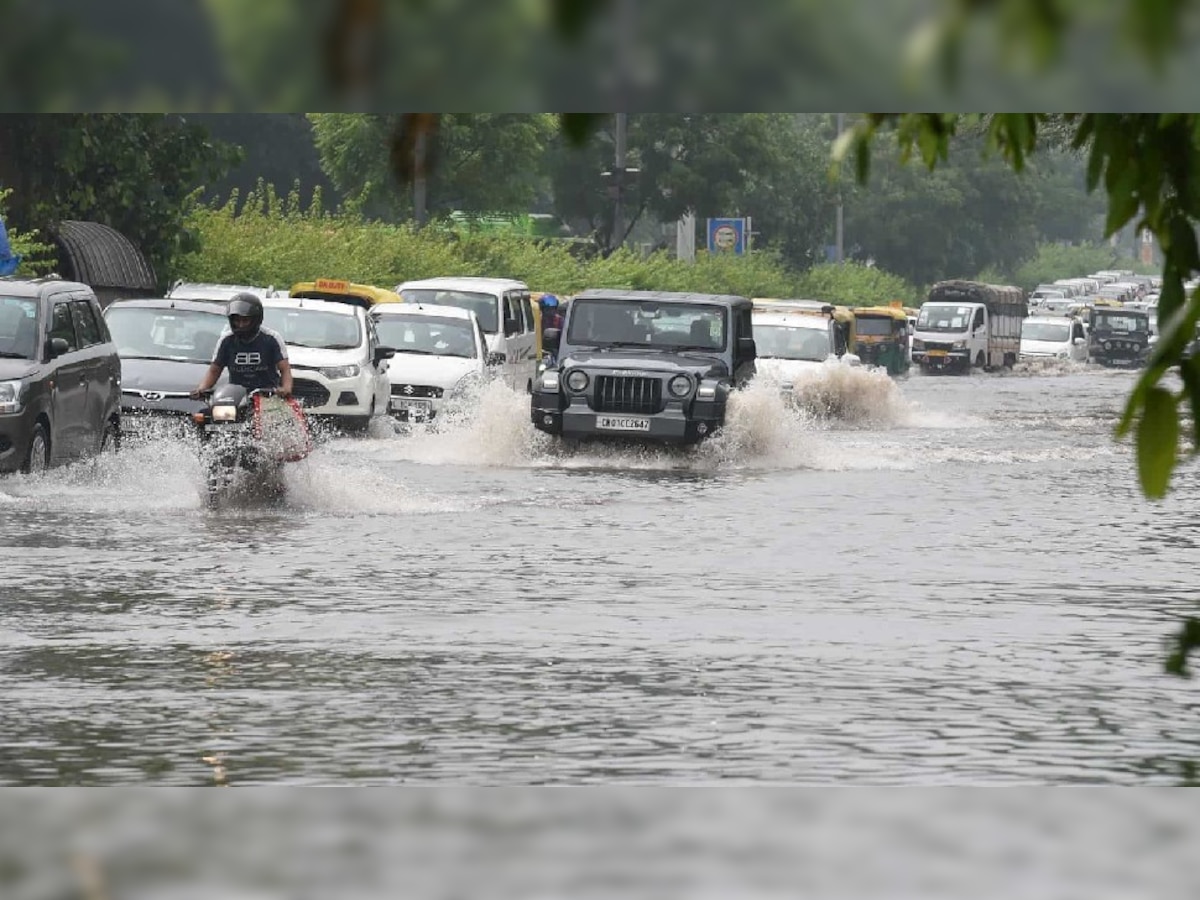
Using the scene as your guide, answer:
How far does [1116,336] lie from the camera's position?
8906cm

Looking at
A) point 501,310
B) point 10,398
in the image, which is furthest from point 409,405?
point 10,398

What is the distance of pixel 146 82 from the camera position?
12.9ft

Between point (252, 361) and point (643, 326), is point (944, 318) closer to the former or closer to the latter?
point (643, 326)

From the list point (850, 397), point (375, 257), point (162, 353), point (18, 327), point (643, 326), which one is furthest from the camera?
point (375, 257)

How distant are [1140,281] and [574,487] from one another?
493 ft

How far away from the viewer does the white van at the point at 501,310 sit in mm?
37844

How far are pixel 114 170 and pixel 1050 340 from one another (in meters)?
46.6

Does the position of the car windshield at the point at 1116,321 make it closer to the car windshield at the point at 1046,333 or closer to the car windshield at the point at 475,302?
the car windshield at the point at 1046,333

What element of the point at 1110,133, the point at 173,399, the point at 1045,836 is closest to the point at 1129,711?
the point at 1045,836

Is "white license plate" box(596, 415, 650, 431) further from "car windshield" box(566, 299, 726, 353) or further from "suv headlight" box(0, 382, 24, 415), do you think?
"suv headlight" box(0, 382, 24, 415)

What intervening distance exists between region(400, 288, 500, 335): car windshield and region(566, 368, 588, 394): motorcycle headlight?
33.2 ft

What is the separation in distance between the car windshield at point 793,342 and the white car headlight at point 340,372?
9857 mm

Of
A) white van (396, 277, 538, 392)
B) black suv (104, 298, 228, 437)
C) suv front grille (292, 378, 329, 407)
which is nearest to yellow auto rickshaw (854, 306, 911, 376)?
white van (396, 277, 538, 392)

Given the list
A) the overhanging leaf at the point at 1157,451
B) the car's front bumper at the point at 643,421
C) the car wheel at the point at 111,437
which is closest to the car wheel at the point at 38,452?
the car wheel at the point at 111,437
